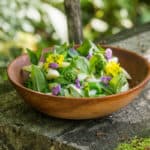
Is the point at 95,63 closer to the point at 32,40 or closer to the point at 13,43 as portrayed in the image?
the point at 13,43

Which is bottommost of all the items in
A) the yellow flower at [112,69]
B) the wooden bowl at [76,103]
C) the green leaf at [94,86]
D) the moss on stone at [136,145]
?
the moss on stone at [136,145]

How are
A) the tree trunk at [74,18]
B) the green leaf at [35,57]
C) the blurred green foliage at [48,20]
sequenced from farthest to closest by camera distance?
the blurred green foliage at [48,20] < the tree trunk at [74,18] < the green leaf at [35,57]

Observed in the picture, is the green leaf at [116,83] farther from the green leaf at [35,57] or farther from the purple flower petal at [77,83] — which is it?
the green leaf at [35,57]

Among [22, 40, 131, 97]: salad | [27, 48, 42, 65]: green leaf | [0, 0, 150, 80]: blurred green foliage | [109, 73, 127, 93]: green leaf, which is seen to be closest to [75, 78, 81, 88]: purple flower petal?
[22, 40, 131, 97]: salad

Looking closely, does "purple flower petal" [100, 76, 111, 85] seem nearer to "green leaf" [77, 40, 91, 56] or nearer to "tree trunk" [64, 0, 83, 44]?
"green leaf" [77, 40, 91, 56]

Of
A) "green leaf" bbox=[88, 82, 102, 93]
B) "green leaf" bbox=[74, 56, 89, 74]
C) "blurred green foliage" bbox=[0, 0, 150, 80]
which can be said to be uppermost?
"green leaf" bbox=[74, 56, 89, 74]

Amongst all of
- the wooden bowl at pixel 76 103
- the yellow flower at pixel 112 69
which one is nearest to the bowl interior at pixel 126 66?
the wooden bowl at pixel 76 103

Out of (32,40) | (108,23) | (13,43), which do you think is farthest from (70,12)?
(108,23)

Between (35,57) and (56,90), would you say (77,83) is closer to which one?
(56,90)
